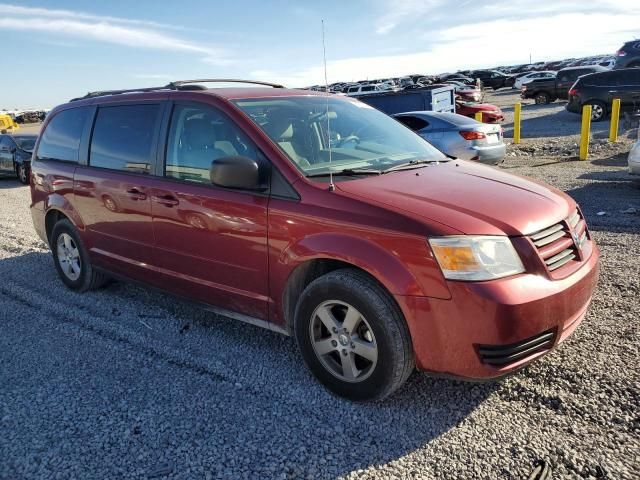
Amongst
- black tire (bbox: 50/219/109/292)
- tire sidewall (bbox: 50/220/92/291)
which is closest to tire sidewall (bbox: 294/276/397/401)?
black tire (bbox: 50/219/109/292)

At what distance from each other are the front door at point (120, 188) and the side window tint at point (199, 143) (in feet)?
0.74

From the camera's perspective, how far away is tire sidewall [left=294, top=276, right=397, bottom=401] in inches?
115

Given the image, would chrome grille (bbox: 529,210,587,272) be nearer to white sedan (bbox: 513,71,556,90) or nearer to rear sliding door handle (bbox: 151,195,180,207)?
rear sliding door handle (bbox: 151,195,180,207)

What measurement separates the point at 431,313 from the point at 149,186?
243 cm

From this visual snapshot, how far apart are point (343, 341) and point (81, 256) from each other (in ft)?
10.6

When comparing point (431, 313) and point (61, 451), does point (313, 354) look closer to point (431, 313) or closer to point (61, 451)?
point (431, 313)

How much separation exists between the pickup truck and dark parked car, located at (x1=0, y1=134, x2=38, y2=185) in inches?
942

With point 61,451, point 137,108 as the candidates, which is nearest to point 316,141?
point 137,108

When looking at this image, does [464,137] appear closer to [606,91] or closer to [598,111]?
[606,91]

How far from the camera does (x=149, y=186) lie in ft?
13.5

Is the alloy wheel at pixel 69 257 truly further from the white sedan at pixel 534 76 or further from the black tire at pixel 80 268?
the white sedan at pixel 534 76

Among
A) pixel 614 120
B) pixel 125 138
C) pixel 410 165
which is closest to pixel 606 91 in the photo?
pixel 614 120

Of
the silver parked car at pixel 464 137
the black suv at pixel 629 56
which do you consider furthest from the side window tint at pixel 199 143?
the black suv at pixel 629 56

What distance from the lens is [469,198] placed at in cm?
312
